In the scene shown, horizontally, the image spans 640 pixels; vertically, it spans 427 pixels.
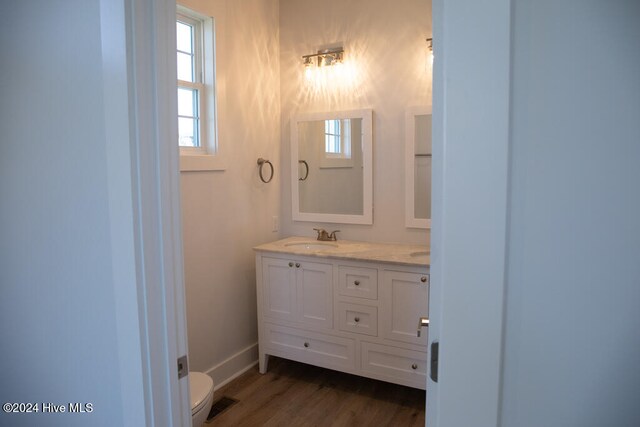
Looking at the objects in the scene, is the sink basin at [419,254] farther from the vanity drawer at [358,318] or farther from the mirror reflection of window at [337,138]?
the mirror reflection of window at [337,138]

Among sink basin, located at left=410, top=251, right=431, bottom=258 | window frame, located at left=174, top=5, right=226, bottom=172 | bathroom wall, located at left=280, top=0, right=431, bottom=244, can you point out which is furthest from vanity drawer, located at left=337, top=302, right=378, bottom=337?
window frame, located at left=174, top=5, right=226, bottom=172

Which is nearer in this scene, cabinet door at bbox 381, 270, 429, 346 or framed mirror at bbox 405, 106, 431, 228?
cabinet door at bbox 381, 270, 429, 346

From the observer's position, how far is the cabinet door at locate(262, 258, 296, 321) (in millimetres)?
2842

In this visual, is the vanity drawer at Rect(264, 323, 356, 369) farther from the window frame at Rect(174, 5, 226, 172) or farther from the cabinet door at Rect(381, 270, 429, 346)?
the window frame at Rect(174, 5, 226, 172)

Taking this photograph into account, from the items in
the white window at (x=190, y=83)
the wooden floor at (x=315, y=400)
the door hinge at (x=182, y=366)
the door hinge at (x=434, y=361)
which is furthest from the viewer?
the white window at (x=190, y=83)

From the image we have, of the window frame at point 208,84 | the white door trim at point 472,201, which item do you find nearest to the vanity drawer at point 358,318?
the window frame at point 208,84

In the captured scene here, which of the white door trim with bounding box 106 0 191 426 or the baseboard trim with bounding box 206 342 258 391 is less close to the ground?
the white door trim with bounding box 106 0 191 426

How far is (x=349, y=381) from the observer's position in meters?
2.87

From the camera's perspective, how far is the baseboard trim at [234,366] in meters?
2.79

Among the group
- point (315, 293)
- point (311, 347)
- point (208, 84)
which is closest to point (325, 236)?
point (315, 293)

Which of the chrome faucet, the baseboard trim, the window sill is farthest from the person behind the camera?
the chrome faucet

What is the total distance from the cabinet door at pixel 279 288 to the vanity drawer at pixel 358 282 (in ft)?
1.16

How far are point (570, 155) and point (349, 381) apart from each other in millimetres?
2586

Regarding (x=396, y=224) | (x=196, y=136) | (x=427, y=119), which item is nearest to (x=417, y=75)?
(x=427, y=119)
